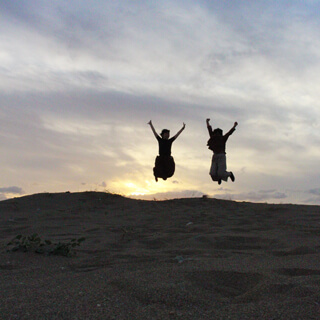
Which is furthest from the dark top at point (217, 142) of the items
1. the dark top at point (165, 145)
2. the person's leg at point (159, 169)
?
the person's leg at point (159, 169)

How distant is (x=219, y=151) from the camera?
10453 mm

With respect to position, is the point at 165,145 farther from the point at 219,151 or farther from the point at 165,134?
the point at 219,151

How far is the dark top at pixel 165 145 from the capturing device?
10594 mm

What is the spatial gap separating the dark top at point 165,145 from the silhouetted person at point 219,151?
1.08 m

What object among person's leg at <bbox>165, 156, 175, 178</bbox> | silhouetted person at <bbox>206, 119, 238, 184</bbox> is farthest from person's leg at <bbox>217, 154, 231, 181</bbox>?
person's leg at <bbox>165, 156, 175, 178</bbox>

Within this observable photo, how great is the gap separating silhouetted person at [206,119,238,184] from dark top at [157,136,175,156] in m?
1.08

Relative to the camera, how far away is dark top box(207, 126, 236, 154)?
10297 mm

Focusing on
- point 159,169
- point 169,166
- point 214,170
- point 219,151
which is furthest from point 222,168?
point 159,169

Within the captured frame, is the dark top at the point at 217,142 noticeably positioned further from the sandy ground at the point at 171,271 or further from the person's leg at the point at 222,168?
the sandy ground at the point at 171,271

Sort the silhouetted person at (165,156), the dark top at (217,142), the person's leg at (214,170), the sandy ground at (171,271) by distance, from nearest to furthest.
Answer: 1. the sandy ground at (171,271)
2. the dark top at (217,142)
3. the person's leg at (214,170)
4. the silhouetted person at (165,156)

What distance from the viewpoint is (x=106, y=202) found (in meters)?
12.6

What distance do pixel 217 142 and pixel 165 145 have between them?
141 cm

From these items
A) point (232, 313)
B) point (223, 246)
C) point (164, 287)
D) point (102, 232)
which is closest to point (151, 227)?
point (102, 232)

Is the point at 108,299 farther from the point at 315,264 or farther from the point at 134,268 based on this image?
the point at 315,264
